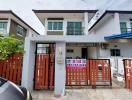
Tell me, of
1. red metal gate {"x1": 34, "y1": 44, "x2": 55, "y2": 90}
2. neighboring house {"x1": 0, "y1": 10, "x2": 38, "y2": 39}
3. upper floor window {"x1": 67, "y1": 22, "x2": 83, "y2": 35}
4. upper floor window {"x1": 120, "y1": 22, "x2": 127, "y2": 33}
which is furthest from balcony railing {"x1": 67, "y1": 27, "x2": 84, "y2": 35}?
red metal gate {"x1": 34, "y1": 44, "x2": 55, "y2": 90}

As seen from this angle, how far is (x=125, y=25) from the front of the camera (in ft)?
45.6

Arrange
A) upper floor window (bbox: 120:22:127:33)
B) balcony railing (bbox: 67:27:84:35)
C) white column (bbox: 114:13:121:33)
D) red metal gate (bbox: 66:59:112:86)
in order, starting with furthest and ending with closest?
balcony railing (bbox: 67:27:84:35) < upper floor window (bbox: 120:22:127:33) < white column (bbox: 114:13:121:33) < red metal gate (bbox: 66:59:112:86)

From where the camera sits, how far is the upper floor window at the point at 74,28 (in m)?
14.6

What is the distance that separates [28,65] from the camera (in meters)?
6.22

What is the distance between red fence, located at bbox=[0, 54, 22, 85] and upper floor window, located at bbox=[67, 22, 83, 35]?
8725mm

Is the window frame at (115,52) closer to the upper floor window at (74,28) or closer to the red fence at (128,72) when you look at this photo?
the red fence at (128,72)

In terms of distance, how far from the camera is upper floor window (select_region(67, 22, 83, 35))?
14648 mm

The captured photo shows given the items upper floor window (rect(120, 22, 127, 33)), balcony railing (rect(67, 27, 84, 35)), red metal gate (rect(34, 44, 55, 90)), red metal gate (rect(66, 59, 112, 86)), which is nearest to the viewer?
red metal gate (rect(34, 44, 55, 90))

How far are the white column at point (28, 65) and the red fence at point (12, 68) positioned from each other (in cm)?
62

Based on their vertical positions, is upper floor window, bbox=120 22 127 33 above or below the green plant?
above

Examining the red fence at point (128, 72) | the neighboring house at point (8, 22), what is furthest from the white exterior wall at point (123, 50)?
the neighboring house at point (8, 22)

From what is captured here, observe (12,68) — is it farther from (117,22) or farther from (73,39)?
(117,22)

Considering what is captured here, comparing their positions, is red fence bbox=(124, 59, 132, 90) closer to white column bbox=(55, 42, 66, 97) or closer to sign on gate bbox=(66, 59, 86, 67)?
sign on gate bbox=(66, 59, 86, 67)

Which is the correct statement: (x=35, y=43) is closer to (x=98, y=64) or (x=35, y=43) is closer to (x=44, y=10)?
(x=98, y=64)
